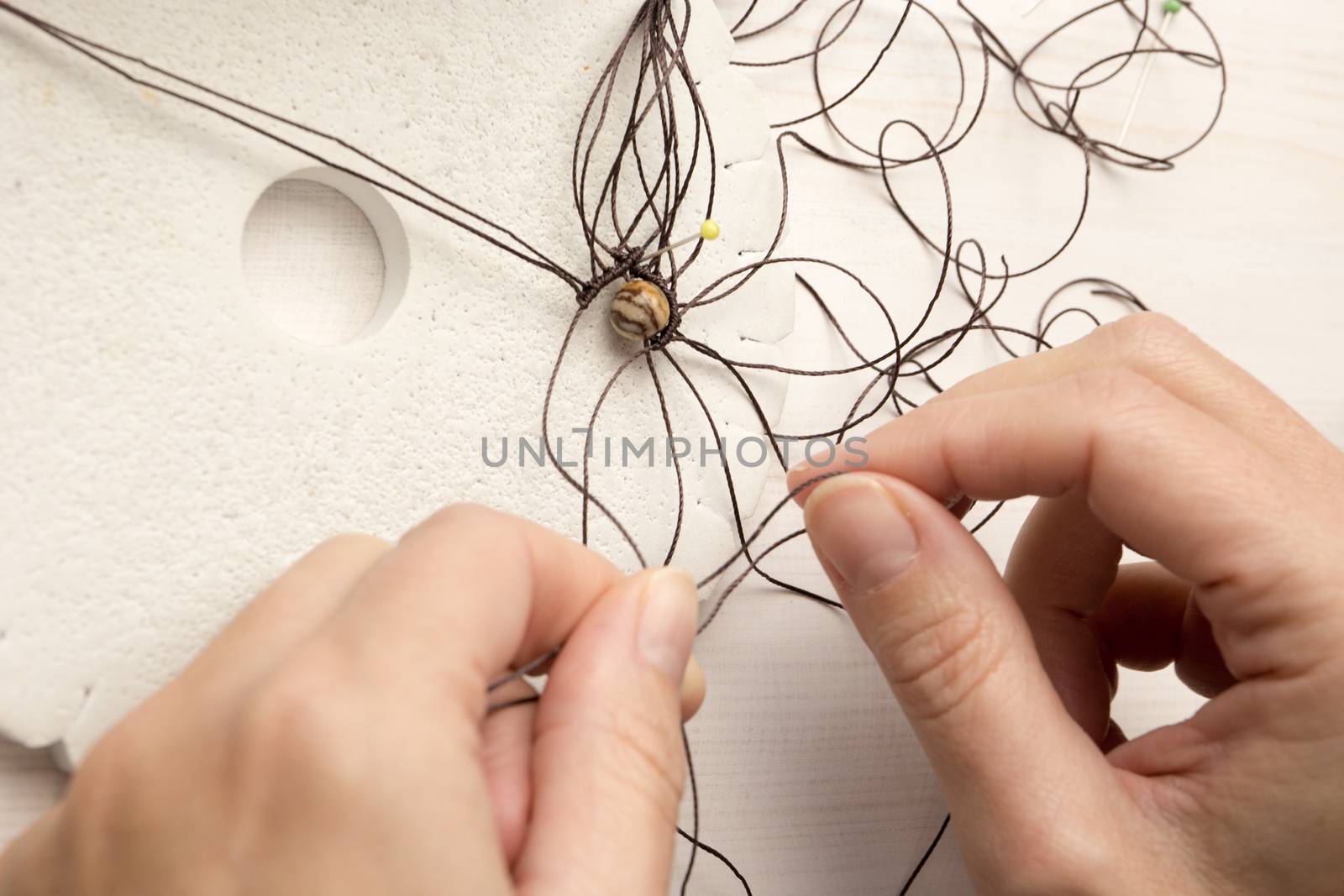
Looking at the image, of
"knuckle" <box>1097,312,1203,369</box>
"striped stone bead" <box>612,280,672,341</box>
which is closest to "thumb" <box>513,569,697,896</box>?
"striped stone bead" <box>612,280,672,341</box>

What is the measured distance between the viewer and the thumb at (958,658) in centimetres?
58

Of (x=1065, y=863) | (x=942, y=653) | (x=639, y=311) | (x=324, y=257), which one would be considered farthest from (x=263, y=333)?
(x=1065, y=863)

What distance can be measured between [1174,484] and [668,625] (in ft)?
1.06

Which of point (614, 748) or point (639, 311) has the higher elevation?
point (639, 311)

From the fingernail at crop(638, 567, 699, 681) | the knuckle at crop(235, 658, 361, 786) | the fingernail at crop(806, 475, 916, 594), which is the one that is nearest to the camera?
the knuckle at crop(235, 658, 361, 786)

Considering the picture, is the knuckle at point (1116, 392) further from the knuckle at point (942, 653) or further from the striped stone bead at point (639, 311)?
the striped stone bead at point (639, 311)

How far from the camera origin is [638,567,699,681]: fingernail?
0.51 metres

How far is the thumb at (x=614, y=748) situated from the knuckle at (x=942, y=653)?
0.17 m

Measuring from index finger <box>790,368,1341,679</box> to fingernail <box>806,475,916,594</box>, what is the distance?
0.07m

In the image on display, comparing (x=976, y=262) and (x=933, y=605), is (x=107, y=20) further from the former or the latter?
(x=976, y=262)

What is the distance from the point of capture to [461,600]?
445 millimetres

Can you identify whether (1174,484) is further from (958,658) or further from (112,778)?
(112,778)

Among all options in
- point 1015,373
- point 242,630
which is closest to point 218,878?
point 242,630

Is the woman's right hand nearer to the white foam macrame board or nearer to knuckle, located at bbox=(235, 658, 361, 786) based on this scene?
the white foam macrame board
